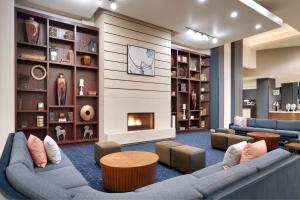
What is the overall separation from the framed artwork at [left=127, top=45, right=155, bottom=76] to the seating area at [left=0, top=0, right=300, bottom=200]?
30 millimetres

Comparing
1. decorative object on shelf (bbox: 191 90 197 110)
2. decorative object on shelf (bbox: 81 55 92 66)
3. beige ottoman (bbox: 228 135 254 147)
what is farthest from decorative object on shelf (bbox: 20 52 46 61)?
decorative object on shelf (bbox: 191 90 197 110)

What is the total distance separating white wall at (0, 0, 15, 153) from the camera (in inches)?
147

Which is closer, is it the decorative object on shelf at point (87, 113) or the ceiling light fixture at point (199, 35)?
the decorative object on shelf at point (87, 113)

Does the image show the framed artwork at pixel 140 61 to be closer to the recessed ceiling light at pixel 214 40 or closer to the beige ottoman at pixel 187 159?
the recessed ceiling light at pixel 214 40

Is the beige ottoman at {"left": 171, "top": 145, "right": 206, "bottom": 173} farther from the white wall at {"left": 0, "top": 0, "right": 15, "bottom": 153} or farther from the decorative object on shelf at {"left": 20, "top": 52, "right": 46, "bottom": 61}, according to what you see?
the decorative object on shelf at {"left": 20, "top": 52, "right": 46, "bottom": 61}

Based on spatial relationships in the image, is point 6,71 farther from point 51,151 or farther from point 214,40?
point 214,40

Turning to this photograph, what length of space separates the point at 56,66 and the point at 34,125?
1524 mm

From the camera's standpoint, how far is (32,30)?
14.5 ft

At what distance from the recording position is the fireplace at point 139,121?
5.62 meters

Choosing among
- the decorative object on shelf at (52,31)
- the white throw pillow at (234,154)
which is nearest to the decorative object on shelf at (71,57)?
the decorative object on shelf at (52,31)

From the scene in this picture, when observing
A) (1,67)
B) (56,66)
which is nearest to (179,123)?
(56,66)

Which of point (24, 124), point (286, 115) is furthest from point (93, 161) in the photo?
point (286, 115)

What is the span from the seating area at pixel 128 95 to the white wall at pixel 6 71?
0.05 feet

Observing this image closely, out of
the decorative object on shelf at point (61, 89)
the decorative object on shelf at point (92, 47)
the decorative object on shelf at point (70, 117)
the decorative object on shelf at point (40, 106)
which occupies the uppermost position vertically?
the decorative object on shelf at point (92, 47)
